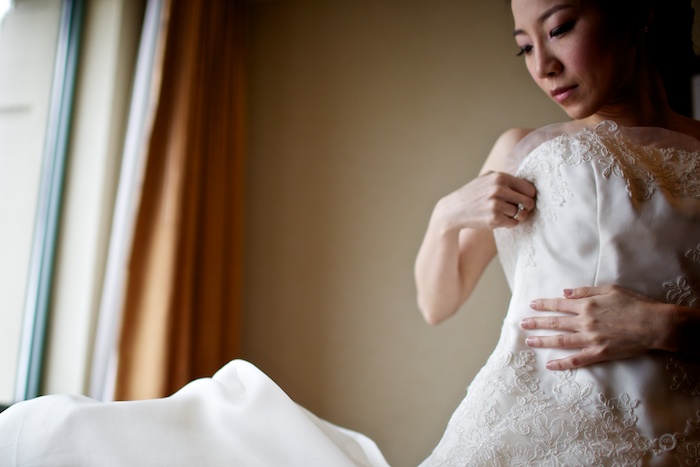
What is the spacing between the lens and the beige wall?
217 centimetres

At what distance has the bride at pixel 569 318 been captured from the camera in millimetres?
669

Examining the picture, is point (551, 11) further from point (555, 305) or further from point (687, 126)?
point (555, 305)

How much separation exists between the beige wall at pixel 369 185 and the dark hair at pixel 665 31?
99 centimetres

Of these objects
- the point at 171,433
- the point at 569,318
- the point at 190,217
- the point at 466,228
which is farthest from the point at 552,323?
the point at 190,217

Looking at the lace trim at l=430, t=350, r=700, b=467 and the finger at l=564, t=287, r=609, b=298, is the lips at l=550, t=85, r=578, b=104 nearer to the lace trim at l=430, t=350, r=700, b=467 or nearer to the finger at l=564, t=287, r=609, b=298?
the finger at l=564, t=287, r=609, b=298

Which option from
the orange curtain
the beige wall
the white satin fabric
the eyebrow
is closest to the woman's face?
the eyebrow

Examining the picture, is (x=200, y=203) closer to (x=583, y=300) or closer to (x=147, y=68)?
(x=147, y=68)

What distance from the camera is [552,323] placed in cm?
87

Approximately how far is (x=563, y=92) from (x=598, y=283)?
39 cm

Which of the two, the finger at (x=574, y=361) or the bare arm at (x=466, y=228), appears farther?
the bare arm at (x=466, y=228)

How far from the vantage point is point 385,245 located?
91.6 inches

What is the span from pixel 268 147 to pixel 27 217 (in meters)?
1.03

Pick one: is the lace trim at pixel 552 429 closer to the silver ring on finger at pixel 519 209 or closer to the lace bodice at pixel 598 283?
the lace bodice at pixel 598 283

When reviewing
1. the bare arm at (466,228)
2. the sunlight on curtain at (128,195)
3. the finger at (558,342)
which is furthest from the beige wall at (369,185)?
the finger at (558,342)
